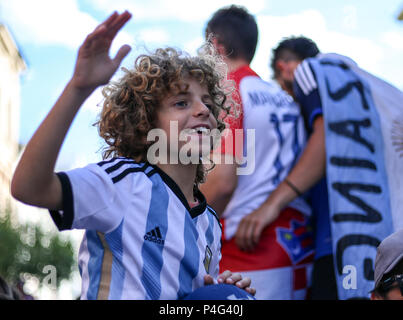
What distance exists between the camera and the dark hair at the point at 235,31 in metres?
4.12

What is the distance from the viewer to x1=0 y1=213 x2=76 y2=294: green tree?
2929 cm

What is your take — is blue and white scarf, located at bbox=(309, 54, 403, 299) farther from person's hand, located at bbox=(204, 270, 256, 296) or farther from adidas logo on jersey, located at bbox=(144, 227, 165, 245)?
adidas logo on jersey, located at bbox=(144, 227, 165, 245)

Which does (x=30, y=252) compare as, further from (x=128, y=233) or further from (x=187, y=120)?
(x=128, y=233)

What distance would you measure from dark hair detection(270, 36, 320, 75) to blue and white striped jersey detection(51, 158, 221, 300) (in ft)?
8.35

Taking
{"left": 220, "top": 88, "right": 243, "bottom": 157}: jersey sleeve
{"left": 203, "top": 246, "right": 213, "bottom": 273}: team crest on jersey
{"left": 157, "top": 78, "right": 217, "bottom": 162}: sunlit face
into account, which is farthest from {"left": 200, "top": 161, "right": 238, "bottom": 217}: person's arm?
{"left": 203, "top": 246, "right": 213, "bottom": 273}: team crest on jersey

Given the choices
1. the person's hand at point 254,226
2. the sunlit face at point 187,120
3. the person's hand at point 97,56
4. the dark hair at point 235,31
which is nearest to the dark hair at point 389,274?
the sunlit face at point 187,120

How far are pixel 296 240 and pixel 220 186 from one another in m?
0.53

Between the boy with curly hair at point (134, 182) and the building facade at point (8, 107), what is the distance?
29.1 meters

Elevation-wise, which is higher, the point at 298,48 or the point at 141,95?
the point at 298,48

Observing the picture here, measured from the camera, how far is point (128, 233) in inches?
81.0

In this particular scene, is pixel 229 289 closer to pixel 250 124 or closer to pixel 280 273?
pixel 280 273

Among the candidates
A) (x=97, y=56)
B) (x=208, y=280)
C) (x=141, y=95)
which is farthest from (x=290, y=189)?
(x=97, y=56)

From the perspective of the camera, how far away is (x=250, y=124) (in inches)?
143

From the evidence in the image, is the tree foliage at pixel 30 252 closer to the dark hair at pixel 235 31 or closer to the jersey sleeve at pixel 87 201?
the dark hair at pixel 235 31
